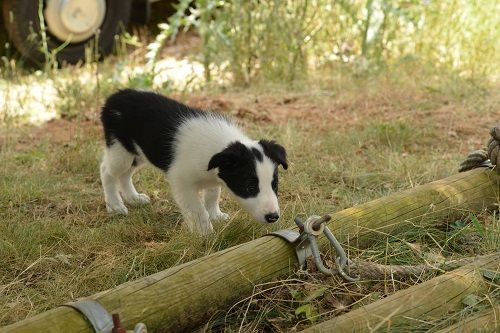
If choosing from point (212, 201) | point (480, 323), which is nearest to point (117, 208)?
point (212, 201)

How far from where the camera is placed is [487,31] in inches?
367

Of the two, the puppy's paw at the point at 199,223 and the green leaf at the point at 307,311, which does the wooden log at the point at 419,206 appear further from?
the puppy's paw at the point at 199,223

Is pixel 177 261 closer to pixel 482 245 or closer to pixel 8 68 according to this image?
pixel 482 245

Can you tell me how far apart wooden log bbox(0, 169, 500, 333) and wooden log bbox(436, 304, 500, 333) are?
2.89 ft

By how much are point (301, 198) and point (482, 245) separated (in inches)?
58.5

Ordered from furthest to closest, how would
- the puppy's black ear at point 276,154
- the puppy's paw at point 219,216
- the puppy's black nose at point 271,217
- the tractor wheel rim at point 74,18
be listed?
the tractor wheel rim at point 74,18, the puppy's paw at point 219,216, the puppy's black ear at point 276,154, the puppy's black nose at point 271,217

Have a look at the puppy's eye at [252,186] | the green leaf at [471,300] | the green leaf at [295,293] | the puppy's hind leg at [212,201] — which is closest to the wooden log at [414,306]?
the green leaf at [471,300]

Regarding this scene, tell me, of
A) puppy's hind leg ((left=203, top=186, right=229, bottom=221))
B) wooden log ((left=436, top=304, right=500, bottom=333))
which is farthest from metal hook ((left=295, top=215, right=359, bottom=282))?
puppy's hind leg ((left=203, top=186, right=229, bottom=221))

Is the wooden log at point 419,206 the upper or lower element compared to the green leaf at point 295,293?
upper

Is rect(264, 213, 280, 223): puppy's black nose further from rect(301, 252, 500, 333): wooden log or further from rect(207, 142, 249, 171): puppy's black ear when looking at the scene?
rect(301, 252, 500, 333): wooden log

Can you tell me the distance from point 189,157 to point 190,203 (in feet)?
1.01

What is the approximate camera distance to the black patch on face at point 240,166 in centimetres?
451

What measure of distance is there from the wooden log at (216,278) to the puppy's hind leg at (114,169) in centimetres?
203

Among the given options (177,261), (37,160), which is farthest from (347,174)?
(37,160)
